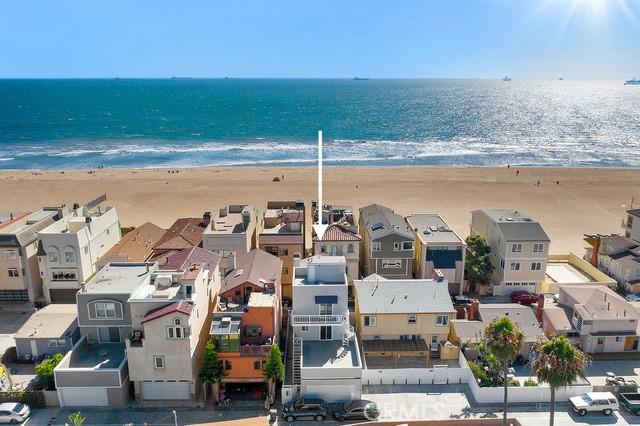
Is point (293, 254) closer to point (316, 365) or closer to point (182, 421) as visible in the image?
point (316, 365)

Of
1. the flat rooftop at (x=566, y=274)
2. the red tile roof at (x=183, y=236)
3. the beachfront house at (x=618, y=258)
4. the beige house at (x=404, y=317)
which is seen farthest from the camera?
the flat rooftop at (x=566, y=274)

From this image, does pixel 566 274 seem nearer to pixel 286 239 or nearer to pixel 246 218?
pixel 286 239

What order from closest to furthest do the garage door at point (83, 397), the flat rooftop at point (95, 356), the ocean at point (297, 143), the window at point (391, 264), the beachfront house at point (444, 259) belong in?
the garage door at point (83, 397)
the flat rooftop at point (95, 356)
the window at point (391, 264)
the beachfront house at point (444, 259)
the ocean at point (297, 143)

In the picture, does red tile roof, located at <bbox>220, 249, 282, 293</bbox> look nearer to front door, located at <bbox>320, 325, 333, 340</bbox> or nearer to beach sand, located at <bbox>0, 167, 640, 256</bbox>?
front door, located at <bbox>320, 325, 333, 340</bbox>

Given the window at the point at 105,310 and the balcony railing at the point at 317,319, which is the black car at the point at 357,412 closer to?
the balcony railing at the point at 317,319

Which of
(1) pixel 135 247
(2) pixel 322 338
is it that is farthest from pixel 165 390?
(1) pixel 135 247

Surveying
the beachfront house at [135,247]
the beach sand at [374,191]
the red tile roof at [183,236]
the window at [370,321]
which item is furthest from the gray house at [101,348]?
the beach sand at [374,191]

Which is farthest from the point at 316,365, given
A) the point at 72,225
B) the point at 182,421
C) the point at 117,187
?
the point at 117,187
